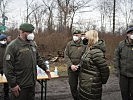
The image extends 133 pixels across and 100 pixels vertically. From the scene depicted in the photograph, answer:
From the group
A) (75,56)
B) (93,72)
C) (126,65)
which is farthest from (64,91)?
(93,72)

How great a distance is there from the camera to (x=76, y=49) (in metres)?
6.87

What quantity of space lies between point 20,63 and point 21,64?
0.03 metres

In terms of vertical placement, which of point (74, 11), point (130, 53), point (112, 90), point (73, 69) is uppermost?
point (74, 11)

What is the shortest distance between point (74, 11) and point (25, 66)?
1786cm

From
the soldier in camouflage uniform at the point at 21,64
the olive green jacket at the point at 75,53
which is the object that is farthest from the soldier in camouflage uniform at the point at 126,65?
the soldier in camouflage uniform at the point at 21,64

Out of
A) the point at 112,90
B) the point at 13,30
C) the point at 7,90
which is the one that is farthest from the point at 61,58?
the point at 7,90

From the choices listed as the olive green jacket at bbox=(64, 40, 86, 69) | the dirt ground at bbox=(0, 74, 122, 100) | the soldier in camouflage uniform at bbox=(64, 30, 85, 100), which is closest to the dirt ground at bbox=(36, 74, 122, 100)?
the dirt ground at bbox=(0, 74, 122, 100)

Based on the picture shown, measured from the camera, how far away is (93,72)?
525 cm

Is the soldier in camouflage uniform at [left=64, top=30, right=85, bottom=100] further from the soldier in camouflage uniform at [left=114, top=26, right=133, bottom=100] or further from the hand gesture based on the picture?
the hand gesture

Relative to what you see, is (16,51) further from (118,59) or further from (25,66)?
(118,59)

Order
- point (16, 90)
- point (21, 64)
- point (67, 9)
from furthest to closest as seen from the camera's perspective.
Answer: point (67, 9)
point (21, 64)
point (16, 90)

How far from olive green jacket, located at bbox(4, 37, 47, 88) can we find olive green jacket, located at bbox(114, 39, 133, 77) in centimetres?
190

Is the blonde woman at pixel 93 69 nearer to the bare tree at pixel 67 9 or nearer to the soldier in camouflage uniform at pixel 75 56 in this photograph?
the soldier in camouflage uniform at pixel 75 56

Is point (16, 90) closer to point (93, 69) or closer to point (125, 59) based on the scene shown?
point (93, 69)
